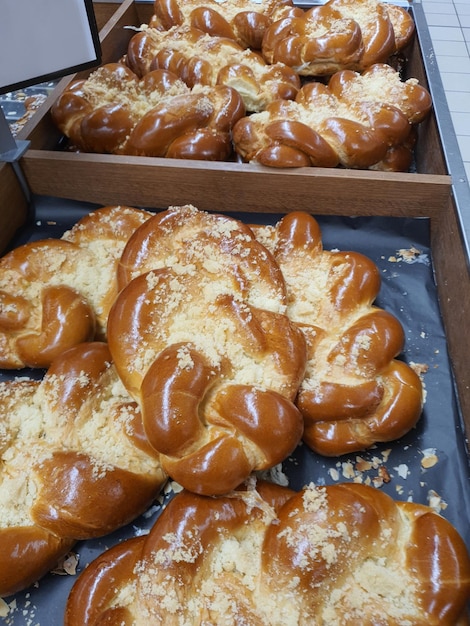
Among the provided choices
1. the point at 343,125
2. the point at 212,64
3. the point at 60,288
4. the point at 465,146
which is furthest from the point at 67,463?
the point at 465,146

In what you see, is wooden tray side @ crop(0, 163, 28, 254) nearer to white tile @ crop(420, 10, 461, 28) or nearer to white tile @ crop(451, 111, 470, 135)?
white tile @ crop(451, 111, 470, 135)

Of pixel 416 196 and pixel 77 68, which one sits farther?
pixel 416 196

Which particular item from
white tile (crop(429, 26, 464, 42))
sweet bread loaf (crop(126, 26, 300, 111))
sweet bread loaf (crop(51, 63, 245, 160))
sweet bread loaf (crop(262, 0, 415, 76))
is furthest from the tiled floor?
sweet bread loaf (crop(51, 63, 245, 160))

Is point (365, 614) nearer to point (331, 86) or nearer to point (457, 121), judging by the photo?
point (331, 86)

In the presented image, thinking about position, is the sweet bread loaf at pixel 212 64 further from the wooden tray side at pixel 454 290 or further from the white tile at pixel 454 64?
the white tile at pixel 454 64

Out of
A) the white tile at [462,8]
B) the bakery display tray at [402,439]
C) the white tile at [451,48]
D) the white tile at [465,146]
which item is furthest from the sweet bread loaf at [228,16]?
the white tile at [462,8]

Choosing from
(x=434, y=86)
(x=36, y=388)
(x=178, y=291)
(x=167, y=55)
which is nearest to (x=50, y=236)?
(x=36, y=388)

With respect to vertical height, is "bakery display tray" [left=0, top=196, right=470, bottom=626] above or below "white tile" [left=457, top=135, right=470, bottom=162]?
above
